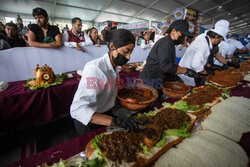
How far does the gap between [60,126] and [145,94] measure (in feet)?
8.78

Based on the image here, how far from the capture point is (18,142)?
7.94 feet

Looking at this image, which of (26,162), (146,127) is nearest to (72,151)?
(26,162)

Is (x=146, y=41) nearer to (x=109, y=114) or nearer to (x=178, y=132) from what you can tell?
(x=109, y=114)

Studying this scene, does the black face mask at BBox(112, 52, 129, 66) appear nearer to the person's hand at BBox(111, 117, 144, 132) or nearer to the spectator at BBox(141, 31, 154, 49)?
the person's hand at BBox(111, 117, 144, 132)

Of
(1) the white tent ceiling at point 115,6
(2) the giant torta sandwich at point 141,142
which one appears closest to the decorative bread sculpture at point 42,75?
(2) the giant torta sandwich at point 141,142

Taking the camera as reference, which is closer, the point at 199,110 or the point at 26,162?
the point at 26,162

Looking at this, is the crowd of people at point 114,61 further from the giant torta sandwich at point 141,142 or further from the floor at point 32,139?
the floor at point 32,139

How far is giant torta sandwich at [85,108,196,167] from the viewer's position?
83 cm

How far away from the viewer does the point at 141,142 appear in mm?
957

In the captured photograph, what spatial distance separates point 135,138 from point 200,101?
1270mm

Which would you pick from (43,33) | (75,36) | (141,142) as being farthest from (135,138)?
(75,36)

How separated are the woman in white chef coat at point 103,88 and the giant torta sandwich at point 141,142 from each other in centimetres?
12

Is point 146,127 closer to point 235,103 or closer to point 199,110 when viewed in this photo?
point 199,110

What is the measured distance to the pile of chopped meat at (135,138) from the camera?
848 millimetres
